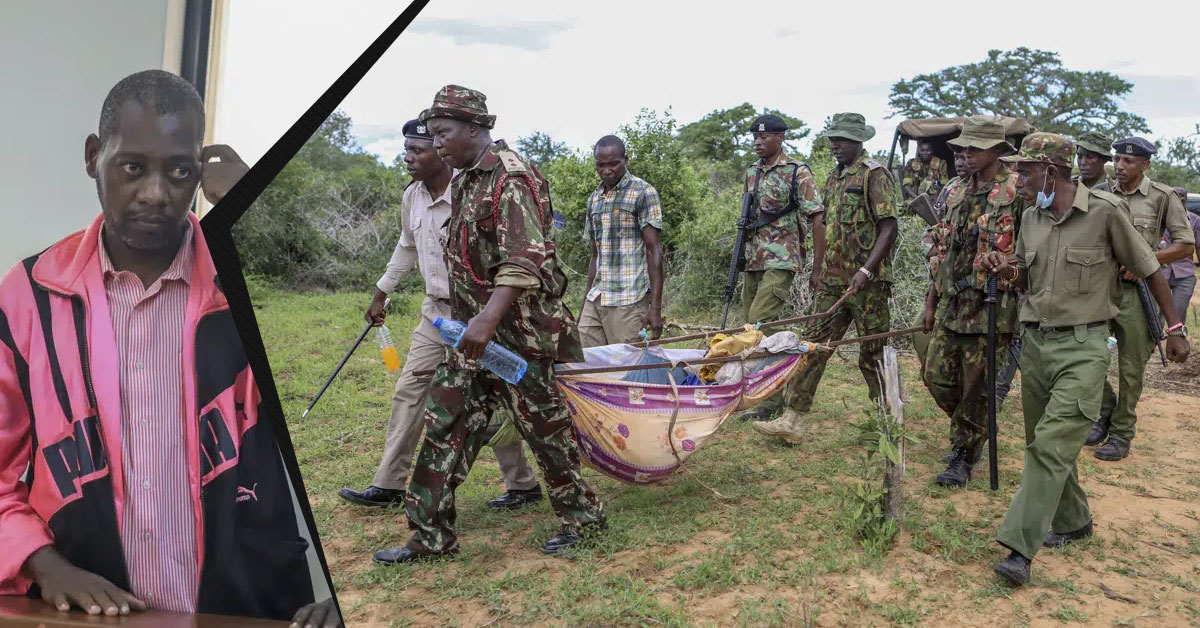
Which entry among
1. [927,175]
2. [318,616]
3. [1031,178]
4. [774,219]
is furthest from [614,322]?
[927,175]

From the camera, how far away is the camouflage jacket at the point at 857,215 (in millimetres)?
5012

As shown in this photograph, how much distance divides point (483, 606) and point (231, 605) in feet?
4.13

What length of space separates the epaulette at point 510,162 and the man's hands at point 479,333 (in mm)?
553

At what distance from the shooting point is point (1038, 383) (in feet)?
11.9

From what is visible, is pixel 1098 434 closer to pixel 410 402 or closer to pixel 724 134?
pixel 410 402

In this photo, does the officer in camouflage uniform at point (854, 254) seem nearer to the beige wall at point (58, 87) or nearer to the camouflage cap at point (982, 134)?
the camouflage cap at point (982, 134)

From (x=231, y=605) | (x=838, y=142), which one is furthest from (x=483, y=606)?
(x=838, y=142)

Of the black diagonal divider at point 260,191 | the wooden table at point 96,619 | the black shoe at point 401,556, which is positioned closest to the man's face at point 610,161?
the black shoe at point 401,556

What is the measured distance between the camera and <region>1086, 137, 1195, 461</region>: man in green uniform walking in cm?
497

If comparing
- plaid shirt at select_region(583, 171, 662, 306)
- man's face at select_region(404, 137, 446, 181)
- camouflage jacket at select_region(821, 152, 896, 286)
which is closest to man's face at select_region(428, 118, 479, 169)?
man's face at select_region(404, 137, 446, 181)

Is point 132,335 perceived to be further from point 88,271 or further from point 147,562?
point 147,562

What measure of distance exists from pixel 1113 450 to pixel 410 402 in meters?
4.09

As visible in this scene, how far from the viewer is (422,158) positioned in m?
4.02

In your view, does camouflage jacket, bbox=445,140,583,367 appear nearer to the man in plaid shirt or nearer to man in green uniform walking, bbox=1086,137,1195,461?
the man in plaid shirt
